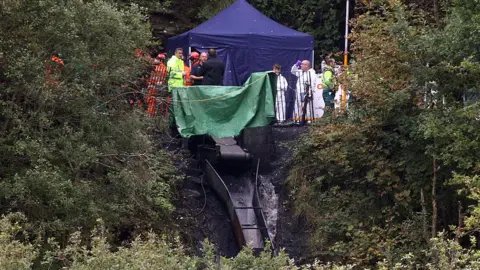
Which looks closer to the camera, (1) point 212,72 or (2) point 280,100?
(1) point 212,72

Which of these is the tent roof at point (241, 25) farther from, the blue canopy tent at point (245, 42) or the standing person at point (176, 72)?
the standing person at point (176, 72)

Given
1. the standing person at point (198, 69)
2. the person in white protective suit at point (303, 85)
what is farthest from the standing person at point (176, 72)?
the person in white protective suit at point (303, 85)

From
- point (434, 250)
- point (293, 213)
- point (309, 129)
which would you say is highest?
point (434, 250)

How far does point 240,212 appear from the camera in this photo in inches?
630

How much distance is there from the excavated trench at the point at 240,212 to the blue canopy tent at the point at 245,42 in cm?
351

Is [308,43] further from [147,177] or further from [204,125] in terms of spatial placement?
[147,177]

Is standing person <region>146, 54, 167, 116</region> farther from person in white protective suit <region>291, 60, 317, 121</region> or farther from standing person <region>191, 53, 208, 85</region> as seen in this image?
person in white protective suit <region>291, 60, 317, 121</region>

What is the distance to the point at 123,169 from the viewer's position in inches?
516

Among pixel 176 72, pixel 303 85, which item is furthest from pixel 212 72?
pixel 303 85

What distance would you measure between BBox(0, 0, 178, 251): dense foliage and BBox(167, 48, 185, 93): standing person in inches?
161

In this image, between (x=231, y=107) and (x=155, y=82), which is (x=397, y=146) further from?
(x=155, y=82)

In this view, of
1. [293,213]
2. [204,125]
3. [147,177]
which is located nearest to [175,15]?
[204,125]

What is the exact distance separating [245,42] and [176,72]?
11.2ft

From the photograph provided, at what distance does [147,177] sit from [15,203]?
8.52 feet
